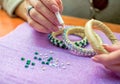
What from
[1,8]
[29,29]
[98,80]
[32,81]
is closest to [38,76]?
[32,81]

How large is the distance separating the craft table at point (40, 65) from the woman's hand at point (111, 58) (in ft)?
0.07

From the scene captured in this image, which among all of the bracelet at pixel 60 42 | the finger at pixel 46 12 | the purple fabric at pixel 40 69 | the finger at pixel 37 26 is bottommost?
the purple fabric at pixel 40 69

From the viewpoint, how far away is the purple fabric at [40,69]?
17.6 inches

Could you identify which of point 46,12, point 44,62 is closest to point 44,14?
point 46,12

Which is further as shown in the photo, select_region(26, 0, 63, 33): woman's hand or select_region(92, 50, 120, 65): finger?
select_region(26, 0, 63, 33): woman's hand

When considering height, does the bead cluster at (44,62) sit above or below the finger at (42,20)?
below

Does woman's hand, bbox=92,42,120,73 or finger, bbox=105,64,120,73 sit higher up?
woman's hand, bbox=92,42,120,73

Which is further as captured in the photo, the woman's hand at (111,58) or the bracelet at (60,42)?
the bracelet at (60,42)

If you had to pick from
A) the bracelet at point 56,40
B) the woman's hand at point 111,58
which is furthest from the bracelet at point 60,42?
the woman's hand at point 111,58

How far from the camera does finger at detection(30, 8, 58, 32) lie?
572 millimetres

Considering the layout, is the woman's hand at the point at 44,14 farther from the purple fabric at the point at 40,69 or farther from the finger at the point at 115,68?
the finger at the point at 115,68

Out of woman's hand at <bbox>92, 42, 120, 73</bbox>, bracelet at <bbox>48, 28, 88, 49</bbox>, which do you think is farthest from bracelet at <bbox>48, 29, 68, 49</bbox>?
woman's hand at <bbox>92, 42, 120, 73</bbox>

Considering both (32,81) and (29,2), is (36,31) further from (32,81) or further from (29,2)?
(32,81)

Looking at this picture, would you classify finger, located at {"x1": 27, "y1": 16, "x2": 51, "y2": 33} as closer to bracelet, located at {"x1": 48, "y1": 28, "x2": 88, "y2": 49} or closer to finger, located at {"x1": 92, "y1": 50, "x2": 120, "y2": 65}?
bracelet, located at {"x1": 48, "y1": 28, "x2": 88, "y2": 49}
